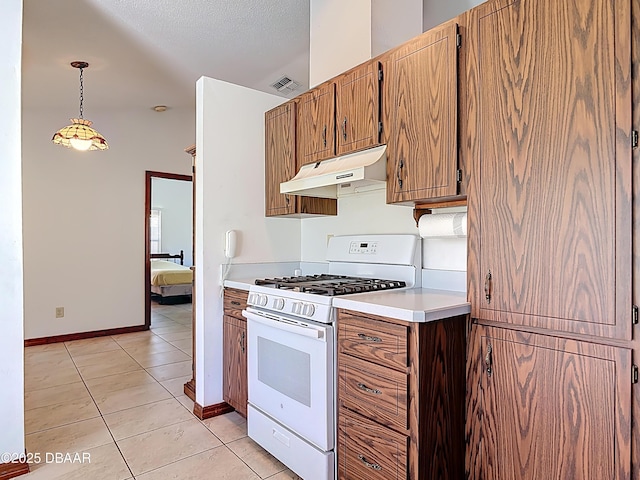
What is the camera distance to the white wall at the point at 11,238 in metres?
2.11

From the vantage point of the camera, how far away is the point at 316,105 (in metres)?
2.59

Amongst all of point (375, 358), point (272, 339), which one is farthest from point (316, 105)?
point (375, 358)

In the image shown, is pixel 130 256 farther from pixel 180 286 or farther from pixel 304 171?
pixel 304 171

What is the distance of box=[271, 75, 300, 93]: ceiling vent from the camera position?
426 cm

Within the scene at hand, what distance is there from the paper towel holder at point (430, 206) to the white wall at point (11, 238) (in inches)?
84.2

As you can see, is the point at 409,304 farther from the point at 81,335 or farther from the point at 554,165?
the point at 81,335

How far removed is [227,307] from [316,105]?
1.47 m

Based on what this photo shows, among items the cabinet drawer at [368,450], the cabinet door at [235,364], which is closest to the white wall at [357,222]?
the cabinet door at [235,364]

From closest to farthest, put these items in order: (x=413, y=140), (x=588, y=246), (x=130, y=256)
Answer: (x=588, y=246) < (x=413, y=140) < (x=130, y=256)

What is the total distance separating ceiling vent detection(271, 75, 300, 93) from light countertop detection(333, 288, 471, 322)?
117 inches

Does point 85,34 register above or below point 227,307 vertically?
above

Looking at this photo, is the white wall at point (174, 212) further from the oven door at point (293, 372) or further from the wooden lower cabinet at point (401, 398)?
the wooden lower cabinet at point (401, 398)

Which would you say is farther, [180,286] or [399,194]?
[180,286]

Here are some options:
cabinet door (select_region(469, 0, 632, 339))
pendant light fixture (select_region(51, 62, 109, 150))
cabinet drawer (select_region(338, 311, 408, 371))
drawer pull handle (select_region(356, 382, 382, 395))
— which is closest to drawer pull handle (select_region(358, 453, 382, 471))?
drawer pull handle (select_region(356, 382, 382, 395))
